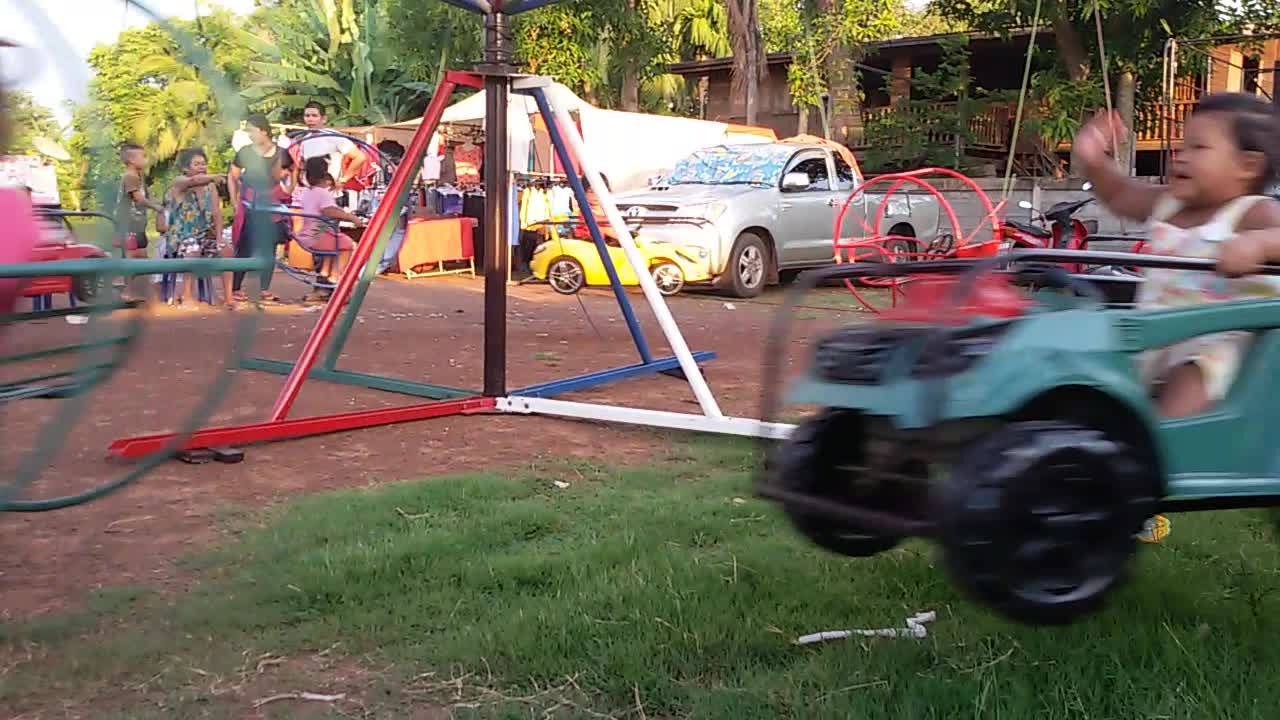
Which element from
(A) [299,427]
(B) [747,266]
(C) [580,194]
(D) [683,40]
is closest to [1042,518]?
(A) [299,427]

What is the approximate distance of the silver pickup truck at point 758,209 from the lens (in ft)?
44.1

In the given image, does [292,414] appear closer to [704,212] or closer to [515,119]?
[704,212]

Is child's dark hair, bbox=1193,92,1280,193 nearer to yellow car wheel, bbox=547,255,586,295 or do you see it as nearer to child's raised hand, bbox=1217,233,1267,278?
child's raised hand, bbox=1217,233,1267,278

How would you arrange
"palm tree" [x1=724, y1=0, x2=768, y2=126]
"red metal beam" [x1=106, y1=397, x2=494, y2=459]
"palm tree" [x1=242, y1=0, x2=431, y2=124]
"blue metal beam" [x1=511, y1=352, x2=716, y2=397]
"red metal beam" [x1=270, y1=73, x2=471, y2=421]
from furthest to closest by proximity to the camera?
"palm tree" [x1=242, y1=0, x2=431, y2=124] → "palm tree" [x1=724, y1=0, x2=768, y2=126] → "blue metal beam" [x1=511, y1=352, x2=716, y2=397] → "red metal beam" [x1=270, y1=73, x2=471, y2=421] → "red metal beam" [x1=106, y1=397, x2=494, y2=459]

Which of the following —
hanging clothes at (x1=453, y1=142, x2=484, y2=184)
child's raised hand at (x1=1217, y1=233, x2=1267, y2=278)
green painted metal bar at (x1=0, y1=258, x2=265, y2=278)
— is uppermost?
hanging clothes at (x1=453, y1=142, x2=484, y2=184)

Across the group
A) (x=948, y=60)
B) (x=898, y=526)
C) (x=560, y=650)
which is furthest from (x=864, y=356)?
(x=948, y=60)

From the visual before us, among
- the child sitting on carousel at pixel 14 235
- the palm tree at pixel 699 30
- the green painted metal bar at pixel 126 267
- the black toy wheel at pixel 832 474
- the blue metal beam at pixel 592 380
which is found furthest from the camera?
the palm tree at pixel 699 30

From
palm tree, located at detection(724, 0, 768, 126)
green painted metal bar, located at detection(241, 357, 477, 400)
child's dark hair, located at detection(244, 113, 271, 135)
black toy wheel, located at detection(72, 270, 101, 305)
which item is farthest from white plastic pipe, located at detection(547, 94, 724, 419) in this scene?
palm tree, located at detection(724, 0, 768, 126)

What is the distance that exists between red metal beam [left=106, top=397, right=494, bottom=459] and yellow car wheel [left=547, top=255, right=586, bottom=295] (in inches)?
290

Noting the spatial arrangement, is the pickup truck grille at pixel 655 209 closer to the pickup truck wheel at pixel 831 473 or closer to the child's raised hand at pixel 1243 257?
the pickup truck wheel at pixel 831 473

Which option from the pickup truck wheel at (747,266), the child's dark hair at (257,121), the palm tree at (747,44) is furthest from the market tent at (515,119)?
the child's dark hair at (257,121)

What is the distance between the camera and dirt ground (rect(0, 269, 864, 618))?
161 inches

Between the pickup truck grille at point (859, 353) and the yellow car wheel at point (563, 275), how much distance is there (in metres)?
11.4

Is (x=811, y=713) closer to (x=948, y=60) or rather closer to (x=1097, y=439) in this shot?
(x=1097, y=439)
